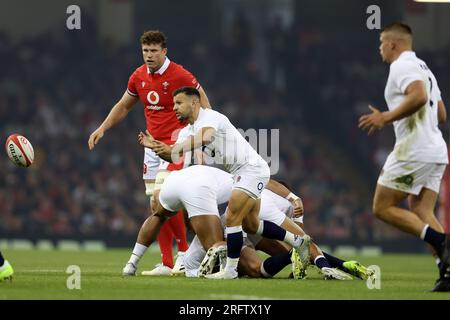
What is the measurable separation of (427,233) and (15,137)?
4926 mm

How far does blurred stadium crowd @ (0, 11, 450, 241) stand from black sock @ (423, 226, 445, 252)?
16055mm

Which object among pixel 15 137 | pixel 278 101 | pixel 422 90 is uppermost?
pixel 422 90

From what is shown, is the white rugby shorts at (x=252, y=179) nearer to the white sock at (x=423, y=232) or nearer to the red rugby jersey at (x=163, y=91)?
the red rugby jersey at (x=163, y=91)

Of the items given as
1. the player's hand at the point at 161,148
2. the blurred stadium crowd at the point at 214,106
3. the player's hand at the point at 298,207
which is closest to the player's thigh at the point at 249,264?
the player's hand at the point at 298,207

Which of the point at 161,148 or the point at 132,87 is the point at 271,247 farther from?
the point at 132,87

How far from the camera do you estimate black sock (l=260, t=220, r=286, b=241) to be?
11039 mm

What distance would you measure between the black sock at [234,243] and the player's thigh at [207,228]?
37cm

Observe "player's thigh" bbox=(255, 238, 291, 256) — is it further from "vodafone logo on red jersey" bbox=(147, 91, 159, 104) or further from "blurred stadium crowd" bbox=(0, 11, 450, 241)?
"blurred stadium crowd" bbox=(0, 11, 450, 241)

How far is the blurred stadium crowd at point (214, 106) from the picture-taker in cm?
2708

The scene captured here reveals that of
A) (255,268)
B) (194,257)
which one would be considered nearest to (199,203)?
(194,257)

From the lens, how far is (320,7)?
109 feet
